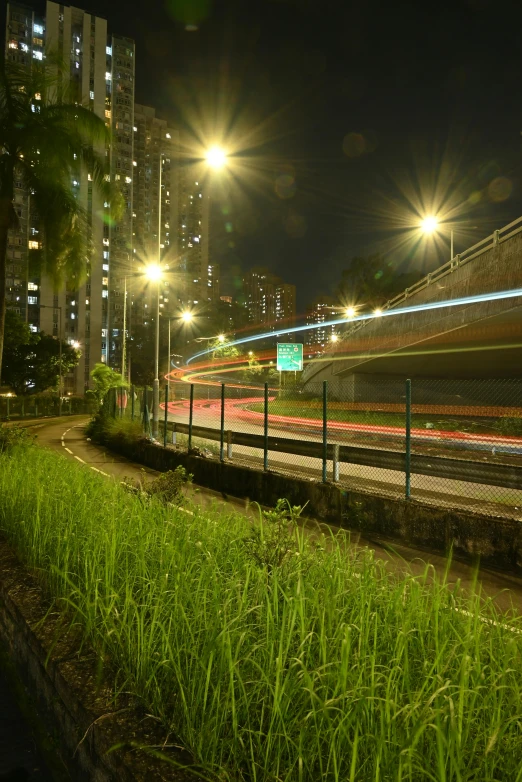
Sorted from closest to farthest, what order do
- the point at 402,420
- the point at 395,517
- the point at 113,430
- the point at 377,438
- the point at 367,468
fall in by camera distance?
the point at 395,517
the point at 367,468
the point at 377,438
the point at 113,430
the point at 402,420

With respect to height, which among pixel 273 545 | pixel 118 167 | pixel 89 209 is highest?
pixel 118 167

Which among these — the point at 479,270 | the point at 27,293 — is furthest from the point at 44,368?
the point at 479,270

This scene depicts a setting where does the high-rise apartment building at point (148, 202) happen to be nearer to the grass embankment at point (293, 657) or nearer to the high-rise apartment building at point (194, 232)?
the high-rise apartment building at point (194, 232)

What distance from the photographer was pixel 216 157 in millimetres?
15820

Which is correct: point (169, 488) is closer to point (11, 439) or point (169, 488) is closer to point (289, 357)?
point (11, 439)

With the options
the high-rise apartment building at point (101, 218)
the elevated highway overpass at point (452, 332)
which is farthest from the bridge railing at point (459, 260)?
the high-rise apartment building at point (101, 218)

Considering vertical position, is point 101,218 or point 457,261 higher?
point 101,218

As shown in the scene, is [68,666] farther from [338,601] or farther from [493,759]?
[493,759]

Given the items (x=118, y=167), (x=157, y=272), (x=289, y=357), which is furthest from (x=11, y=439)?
(x=118, y=167)

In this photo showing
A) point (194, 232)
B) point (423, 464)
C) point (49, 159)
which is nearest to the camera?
point (423, 464)

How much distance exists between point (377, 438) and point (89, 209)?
90.3 metres

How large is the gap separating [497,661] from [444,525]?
217 inches

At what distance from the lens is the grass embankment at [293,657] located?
246 centimetres

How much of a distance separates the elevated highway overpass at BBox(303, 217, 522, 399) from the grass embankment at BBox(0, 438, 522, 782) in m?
14.6
